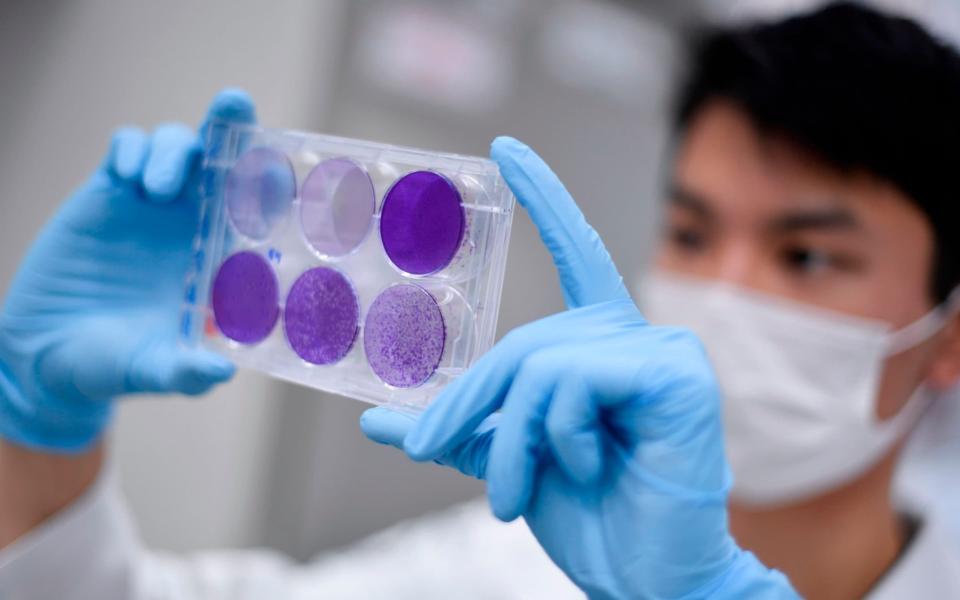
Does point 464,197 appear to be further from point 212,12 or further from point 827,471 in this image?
point 212,12

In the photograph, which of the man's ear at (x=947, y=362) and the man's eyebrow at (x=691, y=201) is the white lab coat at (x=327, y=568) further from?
the man's eyebrow at (x=691, y=201)

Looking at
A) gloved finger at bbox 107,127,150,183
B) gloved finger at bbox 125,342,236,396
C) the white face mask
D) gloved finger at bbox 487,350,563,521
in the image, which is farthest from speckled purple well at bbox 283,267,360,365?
the white face mask

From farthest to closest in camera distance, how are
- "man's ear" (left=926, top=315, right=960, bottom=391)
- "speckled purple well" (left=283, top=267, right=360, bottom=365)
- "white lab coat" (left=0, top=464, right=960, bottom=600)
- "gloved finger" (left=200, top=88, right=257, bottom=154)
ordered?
→ "man's ear" (left=926, top=315, right=960, bottom=391)
"white lab coat" (left=0, top=464, right=960, bottom=600)
"gloved finger" (left=200, top=88, right=257, bottom=154)
"speckled purple well" (left=283, top=267, right=360, bottom=365)

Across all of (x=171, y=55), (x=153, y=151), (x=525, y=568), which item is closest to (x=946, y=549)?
(x=525, y=568)

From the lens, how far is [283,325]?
924 mm

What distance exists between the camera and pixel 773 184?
4.48 ft

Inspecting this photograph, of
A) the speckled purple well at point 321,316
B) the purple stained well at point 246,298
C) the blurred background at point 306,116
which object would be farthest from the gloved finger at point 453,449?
the blurred background at point 306,116

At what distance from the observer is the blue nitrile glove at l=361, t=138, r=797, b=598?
2.41 feet

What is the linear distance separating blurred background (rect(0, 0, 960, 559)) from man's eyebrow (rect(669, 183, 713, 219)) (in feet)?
1.37

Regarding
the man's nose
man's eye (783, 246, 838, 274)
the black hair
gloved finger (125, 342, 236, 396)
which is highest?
the black hair

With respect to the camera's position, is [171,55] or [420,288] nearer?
[420,288]

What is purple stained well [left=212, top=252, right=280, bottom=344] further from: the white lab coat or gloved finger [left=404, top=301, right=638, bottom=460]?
the white lab coat

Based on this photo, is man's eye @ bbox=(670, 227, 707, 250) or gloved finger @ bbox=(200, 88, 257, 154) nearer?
gloved finger @ bbox=(200, 88, 257, 154)

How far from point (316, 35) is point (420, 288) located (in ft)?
4.64
